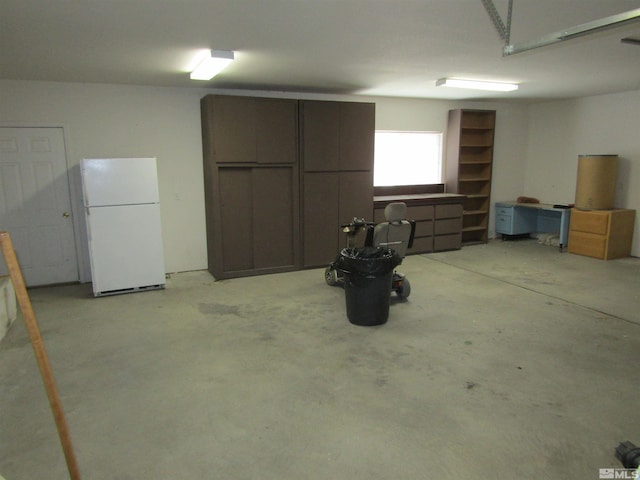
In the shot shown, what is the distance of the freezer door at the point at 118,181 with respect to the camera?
193 inches

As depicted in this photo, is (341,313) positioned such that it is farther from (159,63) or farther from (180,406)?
(159,63)

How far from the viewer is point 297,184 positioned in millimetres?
6074

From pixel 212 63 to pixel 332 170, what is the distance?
8.10ft

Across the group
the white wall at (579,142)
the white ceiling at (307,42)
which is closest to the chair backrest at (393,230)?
the white ceiling at (307,42)

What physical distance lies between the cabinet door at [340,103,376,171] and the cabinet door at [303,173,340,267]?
0.32 metres

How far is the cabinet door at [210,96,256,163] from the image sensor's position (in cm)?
552

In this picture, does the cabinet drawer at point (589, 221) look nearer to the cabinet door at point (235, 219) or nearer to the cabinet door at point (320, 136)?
the cabinet door at point (320, 136)

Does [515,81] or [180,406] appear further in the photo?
[515,81]

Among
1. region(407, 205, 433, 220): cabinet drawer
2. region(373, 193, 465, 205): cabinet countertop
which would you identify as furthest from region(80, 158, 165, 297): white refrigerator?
region(407, 205, 433, 220): cabinet drawer

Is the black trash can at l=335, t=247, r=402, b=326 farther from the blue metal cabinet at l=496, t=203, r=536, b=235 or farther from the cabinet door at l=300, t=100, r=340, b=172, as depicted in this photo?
the blue metal cabinet at l=496, t=203, r=536, b=235

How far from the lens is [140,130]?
5.73 meters

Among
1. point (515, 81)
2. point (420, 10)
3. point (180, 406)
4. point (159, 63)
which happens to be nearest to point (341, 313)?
point (180, 406)

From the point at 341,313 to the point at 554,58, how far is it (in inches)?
132

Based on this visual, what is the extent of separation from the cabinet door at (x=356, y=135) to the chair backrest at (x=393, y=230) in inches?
70.5
